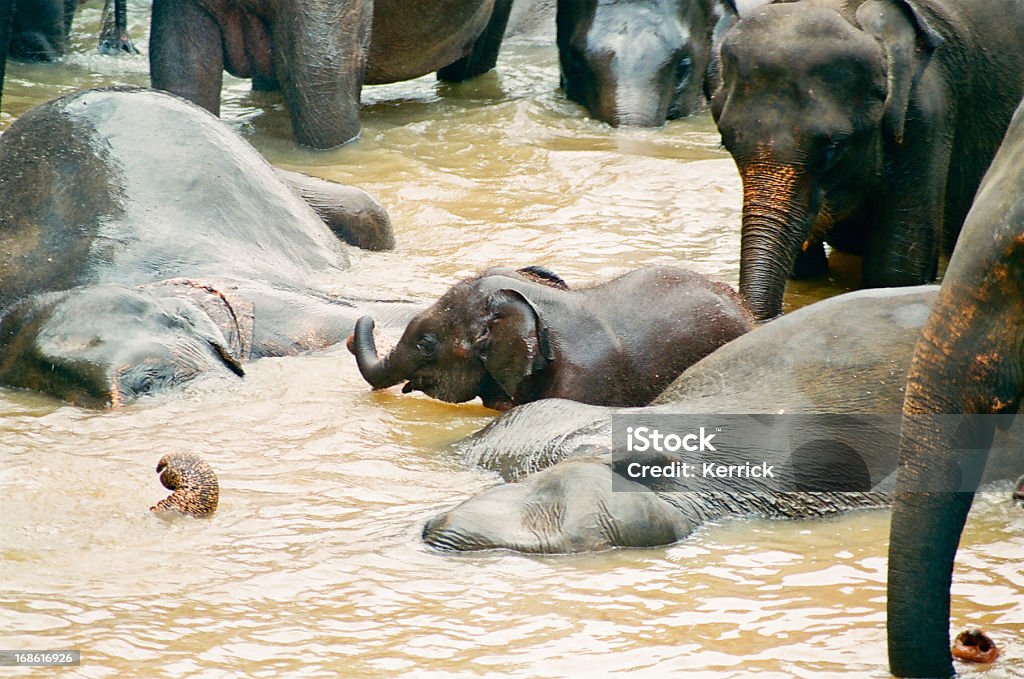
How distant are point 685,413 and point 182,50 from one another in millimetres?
5855

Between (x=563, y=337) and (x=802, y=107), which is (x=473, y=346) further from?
(x=802, y=107)

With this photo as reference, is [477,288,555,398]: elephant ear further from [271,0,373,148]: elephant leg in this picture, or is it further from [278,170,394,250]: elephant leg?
[271,0,373,148]: elephant leg

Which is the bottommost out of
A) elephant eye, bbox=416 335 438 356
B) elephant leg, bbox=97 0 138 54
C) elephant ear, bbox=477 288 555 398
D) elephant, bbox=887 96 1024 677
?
elephant leg, bbox=97 0 138 54

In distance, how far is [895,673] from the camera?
3674mm

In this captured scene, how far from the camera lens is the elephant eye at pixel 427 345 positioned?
6.20m

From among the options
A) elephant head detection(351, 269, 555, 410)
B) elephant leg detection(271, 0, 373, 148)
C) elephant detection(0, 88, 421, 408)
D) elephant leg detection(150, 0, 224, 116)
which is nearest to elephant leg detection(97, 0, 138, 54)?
elephant leg detection(271, 0, 373, 148)

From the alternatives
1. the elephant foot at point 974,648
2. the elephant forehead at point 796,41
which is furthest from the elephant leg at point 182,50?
the elephant foot at point 974,648

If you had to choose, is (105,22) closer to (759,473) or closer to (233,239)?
(233,239)

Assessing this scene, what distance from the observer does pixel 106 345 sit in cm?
600

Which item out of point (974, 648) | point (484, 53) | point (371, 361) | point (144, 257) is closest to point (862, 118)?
point (371, 361)

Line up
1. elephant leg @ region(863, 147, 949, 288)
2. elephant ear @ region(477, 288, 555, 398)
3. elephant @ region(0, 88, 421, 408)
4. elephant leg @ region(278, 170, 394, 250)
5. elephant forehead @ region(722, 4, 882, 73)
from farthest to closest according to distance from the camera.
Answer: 1. elephant leg @ region(278, 170, 394, 250)
2. elephant leg @ region(863, 147, 949, 288)
3. elephant forehead @ region(722, 4, 882, 73)
4. elephant @ region(0, 88, 421, 408)
5. elephant ear @ region(477, 288, 555, 398)

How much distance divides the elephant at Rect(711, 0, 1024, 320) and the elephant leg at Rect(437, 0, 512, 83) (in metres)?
6.19

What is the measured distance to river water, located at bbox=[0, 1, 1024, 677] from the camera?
4000 mm

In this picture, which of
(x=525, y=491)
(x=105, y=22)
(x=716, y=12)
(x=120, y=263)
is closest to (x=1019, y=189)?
(x=525, y=491)
